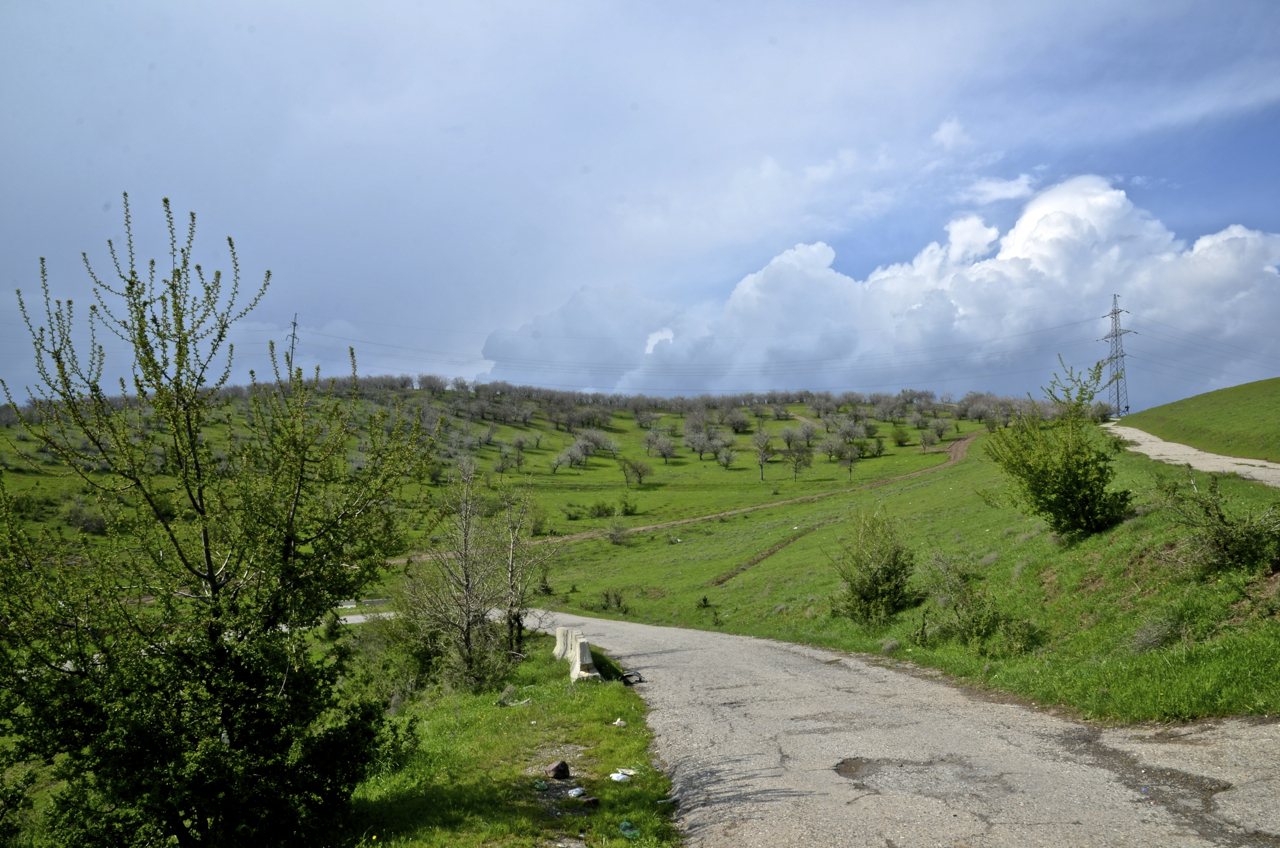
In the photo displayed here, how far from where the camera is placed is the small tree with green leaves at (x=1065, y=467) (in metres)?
16.8

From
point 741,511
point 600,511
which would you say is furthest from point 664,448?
point 741,511

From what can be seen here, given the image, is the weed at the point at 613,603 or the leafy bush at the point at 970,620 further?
the weed at the point at 613,603

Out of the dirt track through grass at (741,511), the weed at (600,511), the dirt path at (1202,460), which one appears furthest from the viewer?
the weed at (600,511)

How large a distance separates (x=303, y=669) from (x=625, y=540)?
59477 millimetres

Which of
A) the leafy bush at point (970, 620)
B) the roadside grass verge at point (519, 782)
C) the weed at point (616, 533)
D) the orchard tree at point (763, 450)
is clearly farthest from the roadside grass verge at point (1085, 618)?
the orchard tree at point (763, 450)

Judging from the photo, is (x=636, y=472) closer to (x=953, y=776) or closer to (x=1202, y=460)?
(x=1202, y=460)

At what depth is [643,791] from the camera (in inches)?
342

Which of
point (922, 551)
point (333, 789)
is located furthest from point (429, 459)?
point (922, 551)

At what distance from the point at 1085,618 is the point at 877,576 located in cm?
800

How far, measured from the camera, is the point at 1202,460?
31.8 metres

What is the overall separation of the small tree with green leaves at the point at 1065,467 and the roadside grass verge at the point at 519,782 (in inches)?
482

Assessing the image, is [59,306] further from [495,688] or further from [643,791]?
[495,688]

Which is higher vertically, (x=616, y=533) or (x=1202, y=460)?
(x=1202, y=460)

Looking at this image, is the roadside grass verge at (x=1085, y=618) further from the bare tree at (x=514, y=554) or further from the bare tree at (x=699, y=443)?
the bare tree at (x=699, y=443)
